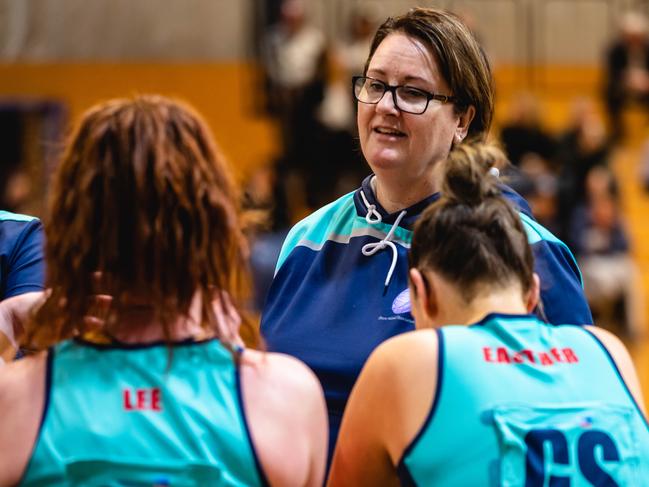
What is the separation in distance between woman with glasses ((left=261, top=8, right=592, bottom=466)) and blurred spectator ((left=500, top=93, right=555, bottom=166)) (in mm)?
6714

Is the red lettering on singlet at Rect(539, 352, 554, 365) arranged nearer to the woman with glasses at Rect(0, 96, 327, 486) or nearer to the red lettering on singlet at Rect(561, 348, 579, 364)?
the red lettering on singlet at Rect(561, 348, 579, 364)

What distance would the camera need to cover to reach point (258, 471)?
1897 mm

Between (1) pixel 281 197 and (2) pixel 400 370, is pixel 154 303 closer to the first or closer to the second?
(2) pixel 400 370

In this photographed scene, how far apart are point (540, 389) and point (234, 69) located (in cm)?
933

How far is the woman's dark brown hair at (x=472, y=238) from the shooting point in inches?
81.8

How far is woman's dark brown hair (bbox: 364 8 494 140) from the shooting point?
2713 mm

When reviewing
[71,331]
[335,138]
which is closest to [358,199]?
[71,331]

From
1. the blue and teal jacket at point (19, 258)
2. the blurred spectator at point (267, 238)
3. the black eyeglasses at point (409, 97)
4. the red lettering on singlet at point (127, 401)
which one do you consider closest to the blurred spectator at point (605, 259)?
the blurred spectator at point (267, 238)

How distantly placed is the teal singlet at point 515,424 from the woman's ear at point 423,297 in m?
0.10

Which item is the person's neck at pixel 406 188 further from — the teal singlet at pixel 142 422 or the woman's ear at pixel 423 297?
the teal singlet at pixel 142 422

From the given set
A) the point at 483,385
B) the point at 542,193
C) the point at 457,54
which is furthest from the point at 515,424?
the point at 542,193

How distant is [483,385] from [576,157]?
7.20 m

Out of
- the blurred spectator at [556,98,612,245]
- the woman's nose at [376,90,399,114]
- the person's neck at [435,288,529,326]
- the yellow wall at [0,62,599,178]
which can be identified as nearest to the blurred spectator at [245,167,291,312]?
the yellow wall at [0,62,599,178]

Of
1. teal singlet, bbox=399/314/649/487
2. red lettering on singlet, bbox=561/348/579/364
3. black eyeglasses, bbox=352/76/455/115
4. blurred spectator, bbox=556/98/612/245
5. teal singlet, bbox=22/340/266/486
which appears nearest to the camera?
teal singlet, bbox=22/340/266/486
